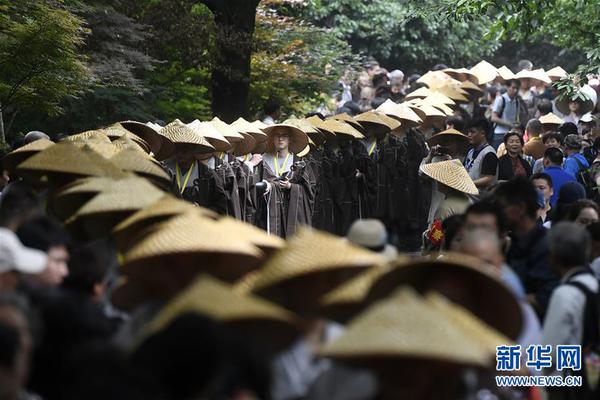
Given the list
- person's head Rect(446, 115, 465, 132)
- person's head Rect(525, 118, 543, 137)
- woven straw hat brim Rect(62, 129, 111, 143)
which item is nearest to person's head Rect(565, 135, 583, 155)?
person's head Rect(525, 118, 543, 137)

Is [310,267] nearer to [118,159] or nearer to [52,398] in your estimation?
[52,398]

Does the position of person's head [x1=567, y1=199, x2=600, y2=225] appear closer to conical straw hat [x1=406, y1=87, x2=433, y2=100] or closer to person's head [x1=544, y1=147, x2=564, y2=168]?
person's head [x1=544, y1=147, x2=564, y2=168]

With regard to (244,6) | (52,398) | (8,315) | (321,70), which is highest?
(8,315)

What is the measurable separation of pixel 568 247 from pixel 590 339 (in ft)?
1.87

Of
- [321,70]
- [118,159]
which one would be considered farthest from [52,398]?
[321,70]

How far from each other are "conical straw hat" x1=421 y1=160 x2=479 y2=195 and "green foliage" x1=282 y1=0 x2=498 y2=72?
21146 millimetres

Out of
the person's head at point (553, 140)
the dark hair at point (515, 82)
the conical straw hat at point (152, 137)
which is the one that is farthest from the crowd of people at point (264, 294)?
the dark hair at point (515, 82)

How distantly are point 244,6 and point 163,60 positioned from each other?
158cm

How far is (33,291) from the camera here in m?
7.02

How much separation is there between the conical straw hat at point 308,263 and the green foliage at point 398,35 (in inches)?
1091

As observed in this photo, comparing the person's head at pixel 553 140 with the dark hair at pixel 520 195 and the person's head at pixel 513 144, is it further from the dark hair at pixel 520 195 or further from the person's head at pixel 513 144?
the dark hair at pixel 520 195

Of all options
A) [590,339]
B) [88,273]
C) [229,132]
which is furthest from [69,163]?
[229,132]

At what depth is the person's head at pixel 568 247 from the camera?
8469 mm

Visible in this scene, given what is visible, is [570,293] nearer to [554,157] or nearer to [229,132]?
[554,157]
